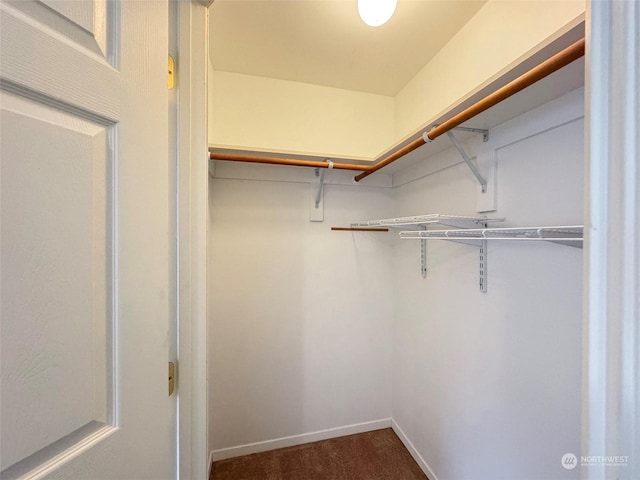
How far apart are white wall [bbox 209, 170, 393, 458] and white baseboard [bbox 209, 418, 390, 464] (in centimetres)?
2

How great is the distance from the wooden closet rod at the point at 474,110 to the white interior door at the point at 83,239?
0.90 m

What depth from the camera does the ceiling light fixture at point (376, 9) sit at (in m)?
0.98

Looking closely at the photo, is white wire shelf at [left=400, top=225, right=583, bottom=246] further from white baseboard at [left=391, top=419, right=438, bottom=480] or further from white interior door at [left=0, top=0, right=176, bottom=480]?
white baseboard at [left=391, top=419, right=438, bottom=480]

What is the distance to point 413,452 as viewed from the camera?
168 centimetres

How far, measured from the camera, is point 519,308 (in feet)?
3.38

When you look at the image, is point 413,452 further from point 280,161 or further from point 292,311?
point 280,161

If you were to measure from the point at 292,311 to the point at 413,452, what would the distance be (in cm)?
123

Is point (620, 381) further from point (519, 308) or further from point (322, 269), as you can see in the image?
point (322, 269)

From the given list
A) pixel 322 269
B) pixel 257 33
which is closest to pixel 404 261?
pixel 322 269

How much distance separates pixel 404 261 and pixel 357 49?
1385 mm

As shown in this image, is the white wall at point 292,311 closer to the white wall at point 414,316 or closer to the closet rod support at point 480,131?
the white wall at point 414,316

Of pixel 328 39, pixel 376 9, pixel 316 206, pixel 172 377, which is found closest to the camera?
pixel 172 377

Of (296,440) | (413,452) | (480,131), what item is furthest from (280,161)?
(413,452)

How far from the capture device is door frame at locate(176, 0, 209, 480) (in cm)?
69
